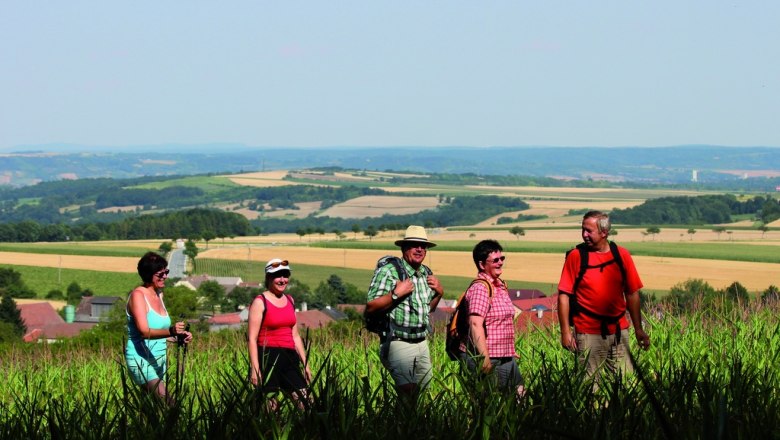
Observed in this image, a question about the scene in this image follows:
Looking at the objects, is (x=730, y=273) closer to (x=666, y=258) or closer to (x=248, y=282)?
(x=666, y=258)

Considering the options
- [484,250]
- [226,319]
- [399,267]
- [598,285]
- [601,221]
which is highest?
[601,221]

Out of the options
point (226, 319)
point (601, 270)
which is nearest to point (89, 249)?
point (226, 319)

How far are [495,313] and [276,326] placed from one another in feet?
4.37

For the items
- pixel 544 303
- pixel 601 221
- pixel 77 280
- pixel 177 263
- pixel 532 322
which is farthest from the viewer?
pixel 177 263

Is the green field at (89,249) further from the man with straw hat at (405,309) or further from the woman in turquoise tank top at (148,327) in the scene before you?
the man with straw hat at (405,309)

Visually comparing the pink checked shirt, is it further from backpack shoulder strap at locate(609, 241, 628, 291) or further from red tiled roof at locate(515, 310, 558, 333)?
red tiled roof at locate(515, 310, 558, 333)

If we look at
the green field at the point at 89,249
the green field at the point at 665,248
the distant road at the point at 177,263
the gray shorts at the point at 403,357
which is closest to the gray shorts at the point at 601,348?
the gray shorts at the point at 403,357

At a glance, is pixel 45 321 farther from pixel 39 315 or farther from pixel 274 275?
pixel 274 275

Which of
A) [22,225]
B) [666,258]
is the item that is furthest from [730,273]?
[22,225]

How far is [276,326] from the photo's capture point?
7039mm

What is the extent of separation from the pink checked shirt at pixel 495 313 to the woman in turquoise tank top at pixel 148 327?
5.97 ft

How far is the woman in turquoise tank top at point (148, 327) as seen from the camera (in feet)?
22.9

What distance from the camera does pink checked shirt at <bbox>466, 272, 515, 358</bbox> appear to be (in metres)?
6.92

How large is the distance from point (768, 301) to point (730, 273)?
161ft
